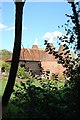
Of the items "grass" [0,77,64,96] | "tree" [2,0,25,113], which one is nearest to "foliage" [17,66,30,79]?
"grass" [0,77,64,96]

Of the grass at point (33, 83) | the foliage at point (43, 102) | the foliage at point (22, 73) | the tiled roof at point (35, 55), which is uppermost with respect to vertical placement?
the tiled roof at point (35, 55)

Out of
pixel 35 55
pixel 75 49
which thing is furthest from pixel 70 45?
pixel 35 55

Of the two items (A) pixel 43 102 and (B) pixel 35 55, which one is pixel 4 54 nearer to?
(B) pixel 35 55

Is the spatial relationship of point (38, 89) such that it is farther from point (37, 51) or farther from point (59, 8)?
point (59, 8)

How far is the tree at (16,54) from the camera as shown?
1645mm

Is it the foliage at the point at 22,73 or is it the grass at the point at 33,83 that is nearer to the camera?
the grass at the point at 33,83

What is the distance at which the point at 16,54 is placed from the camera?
166cm

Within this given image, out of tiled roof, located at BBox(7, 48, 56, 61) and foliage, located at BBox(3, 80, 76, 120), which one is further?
tiled roof, located at BBox(7, 48, 56, 61)

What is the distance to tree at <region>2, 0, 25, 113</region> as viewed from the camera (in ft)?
5.40

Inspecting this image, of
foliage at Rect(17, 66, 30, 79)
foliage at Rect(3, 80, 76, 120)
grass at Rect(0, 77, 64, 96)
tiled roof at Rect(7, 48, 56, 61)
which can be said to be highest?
tiled roof at Rect(7, 48, 56, 61)

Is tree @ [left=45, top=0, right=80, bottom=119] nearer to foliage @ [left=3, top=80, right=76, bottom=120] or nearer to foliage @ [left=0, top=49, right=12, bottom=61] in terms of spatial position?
foliage @ [left=3, top=80, right=76, bottom=120]

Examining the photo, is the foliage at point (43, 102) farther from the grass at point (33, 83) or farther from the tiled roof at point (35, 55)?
the tiled roof at point (35, 55)

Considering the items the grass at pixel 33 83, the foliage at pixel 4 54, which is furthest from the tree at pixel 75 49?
the foliage at pixel 4 54

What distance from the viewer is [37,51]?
1.77 metres
